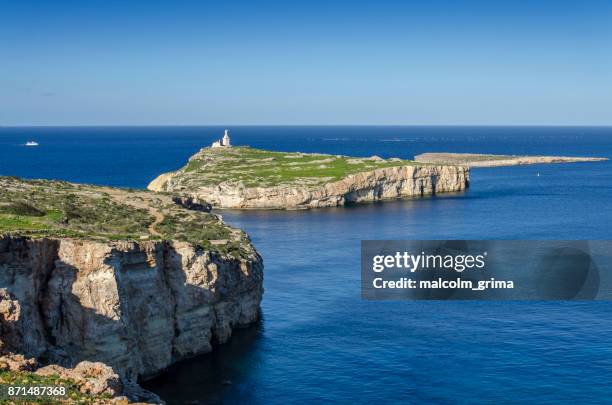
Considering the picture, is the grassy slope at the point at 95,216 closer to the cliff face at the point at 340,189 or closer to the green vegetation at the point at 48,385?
the green vegetation at the point at 48,385

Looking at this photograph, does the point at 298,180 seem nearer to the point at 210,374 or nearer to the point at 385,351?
the point at 385,351

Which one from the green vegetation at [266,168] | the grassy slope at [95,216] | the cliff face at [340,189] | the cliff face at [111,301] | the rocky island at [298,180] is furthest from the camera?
the green vegetation at [266,168]

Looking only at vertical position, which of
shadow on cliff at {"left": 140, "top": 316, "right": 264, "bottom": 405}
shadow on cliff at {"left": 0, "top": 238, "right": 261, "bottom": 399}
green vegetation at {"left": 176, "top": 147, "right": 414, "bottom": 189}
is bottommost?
shadow on cliff at {"left": 140, "top": 316, "right": 264, "bottom": 405}

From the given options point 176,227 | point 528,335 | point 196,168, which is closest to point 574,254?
point 528,335

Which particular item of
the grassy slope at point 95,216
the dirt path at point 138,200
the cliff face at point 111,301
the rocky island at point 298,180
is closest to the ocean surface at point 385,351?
the cliff face at point 111,301

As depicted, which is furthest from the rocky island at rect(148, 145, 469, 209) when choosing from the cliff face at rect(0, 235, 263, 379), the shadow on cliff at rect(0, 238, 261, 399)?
the shadow on cliff at rect(0, 238, 261, 399)

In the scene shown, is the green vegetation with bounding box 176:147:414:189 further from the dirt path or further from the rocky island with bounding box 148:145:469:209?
the dirt path

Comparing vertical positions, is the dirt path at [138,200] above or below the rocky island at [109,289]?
above
